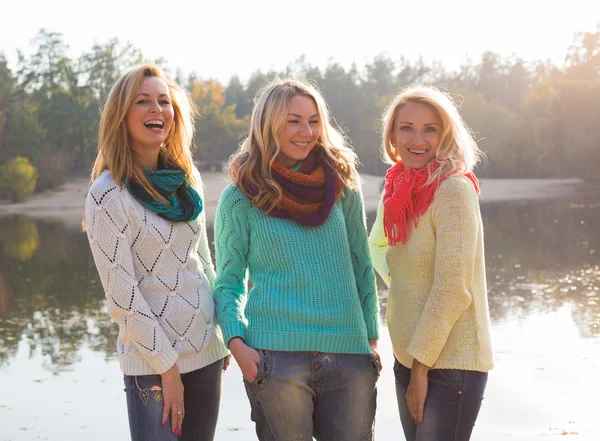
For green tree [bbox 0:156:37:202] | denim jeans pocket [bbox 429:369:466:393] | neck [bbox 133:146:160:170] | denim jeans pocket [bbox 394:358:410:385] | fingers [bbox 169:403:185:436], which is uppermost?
neck [bbox 133:146:160:170]

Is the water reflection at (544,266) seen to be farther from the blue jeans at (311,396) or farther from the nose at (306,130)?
the nose at (306,130)

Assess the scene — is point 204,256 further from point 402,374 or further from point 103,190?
point 402,374

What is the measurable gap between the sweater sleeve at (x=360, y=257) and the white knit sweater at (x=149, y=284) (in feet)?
1.81

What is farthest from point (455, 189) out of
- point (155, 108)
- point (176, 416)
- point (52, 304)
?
point (52, 304)

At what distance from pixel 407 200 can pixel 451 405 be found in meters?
0.70

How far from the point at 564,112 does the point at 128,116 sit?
39.8 metres

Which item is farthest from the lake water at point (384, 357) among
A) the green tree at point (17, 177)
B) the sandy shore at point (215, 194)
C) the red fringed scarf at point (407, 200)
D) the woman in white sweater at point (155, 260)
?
the green tree at point (17, 177)

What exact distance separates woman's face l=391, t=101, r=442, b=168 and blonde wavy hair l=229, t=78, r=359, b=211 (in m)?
0.21

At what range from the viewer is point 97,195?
2.62m

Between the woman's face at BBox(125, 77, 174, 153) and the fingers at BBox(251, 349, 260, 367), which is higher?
the woman's face at BBox(125, 77, 174, 153)

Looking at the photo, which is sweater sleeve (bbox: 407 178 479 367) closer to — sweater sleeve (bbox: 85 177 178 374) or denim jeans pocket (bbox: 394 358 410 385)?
denim jeans pocket (bbox: 394 358 410 385)

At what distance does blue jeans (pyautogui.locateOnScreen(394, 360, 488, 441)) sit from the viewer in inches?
101

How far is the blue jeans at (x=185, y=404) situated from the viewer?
8.54 feet

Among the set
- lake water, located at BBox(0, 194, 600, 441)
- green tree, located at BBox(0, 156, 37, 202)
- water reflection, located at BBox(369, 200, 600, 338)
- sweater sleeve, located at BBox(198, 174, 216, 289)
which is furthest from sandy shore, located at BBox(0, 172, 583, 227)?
sweater sleeve, located at BBox(198, 174, 216, 289)
